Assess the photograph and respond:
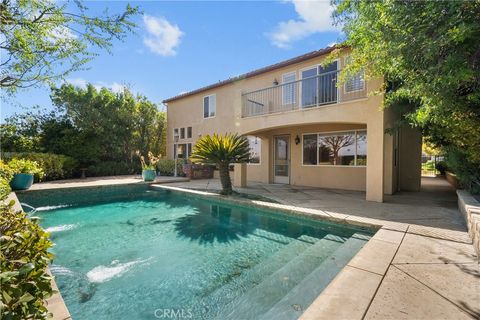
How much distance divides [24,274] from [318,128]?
1118cm

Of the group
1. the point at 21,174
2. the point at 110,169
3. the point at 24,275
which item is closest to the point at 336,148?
the point at 24,275

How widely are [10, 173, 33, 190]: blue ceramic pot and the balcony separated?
9.71m

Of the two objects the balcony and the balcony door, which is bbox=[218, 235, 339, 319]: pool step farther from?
the balcony door

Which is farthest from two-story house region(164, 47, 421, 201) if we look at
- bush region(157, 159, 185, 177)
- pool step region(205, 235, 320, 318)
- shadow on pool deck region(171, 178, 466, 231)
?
pool step region(205, 235, 320, 318)

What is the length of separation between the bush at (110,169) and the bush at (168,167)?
214cm

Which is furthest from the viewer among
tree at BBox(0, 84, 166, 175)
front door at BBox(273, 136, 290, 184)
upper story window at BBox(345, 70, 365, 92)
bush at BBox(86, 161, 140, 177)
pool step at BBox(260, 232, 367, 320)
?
bush at BBox(86, 161, 140, 177)

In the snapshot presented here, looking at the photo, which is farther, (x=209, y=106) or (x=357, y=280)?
(x=209, y=106)

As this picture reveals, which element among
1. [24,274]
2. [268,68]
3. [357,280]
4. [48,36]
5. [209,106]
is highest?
[268,68]

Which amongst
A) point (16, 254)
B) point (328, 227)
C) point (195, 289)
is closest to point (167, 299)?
point (195, 289)

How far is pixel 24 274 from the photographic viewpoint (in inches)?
64.8

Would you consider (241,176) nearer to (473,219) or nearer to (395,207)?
(395,207)

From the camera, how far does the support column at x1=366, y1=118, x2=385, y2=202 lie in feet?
24.6

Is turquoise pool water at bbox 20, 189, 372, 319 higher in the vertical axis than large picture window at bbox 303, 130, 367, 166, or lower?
lower

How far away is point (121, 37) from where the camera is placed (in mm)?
4746
